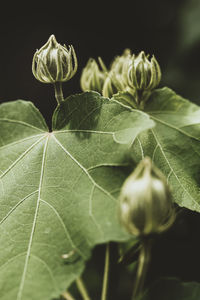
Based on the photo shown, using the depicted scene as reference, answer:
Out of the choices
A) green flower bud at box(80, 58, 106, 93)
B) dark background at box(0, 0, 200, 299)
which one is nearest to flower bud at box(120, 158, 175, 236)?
green flower bud at box(80, 58, 106, 93)

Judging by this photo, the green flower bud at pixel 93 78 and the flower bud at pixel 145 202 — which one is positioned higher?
the green flower bud at pixel 93 78

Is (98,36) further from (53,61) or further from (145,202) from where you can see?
(145,202)

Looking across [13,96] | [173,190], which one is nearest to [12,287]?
[173,190]

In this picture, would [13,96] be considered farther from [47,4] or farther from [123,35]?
[123,35]

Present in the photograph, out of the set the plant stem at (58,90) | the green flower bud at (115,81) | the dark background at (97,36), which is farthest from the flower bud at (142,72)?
the dark background at (97,36)

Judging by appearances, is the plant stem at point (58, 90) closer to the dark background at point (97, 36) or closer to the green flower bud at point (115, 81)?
the green flower bud at point (115, 81)

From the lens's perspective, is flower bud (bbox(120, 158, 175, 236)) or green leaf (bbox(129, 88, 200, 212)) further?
green leaf (bbox(129, 88, 200, 212))

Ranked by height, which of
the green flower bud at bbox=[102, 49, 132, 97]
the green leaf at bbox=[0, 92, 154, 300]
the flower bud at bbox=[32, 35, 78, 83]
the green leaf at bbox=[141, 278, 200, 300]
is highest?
the flower bud at bbox=[32, 35, 78, 83]

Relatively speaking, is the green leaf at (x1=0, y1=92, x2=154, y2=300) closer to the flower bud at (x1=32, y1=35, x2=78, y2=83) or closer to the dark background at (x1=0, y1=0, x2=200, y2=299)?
the flower bud at (x1=32, y1=35, x2=78, y2=83)

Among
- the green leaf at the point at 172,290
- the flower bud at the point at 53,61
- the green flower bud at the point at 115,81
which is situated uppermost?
the flower bud at the point at 53,61
